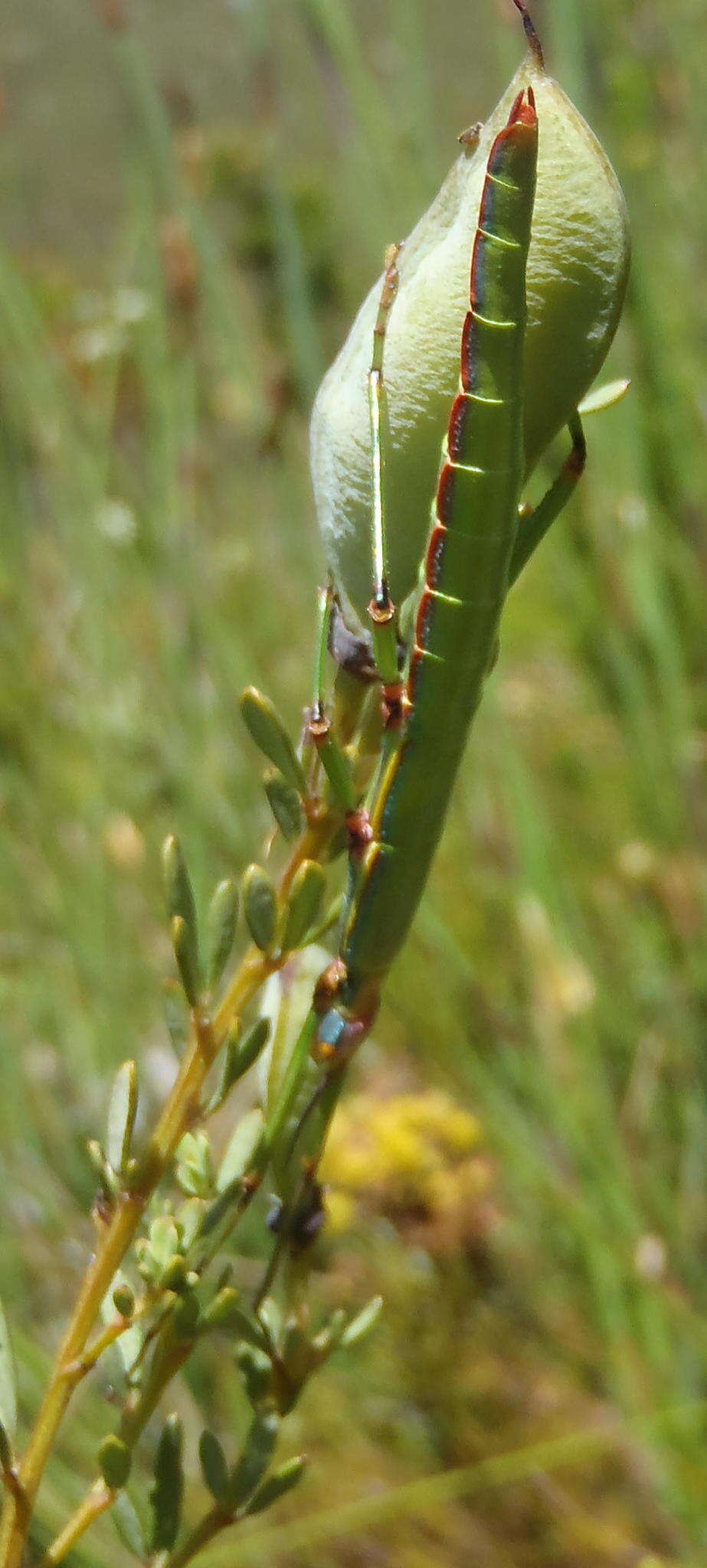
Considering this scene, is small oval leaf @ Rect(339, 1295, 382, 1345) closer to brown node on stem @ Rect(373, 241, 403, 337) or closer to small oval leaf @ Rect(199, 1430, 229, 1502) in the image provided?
small oval leaf @ Rect(199, 1430, 229, 1502)

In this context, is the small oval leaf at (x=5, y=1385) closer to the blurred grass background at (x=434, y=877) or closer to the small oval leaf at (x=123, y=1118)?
the small oval leaf at (x=123, y=1118)

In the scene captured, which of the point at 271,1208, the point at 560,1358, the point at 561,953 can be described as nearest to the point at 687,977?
the point at 561,953

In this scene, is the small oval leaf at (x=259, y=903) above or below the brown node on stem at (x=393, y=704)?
below

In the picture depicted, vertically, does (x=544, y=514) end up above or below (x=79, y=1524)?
above

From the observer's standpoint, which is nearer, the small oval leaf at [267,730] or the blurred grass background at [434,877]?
the small oval leaf at [267,730]

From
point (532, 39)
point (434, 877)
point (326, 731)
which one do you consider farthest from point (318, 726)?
point (434, 877)

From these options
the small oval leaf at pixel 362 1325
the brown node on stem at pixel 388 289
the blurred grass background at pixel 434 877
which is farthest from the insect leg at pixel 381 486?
the blurred grass background at pixel 434 877

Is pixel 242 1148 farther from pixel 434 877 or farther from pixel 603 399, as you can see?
pixel 434 877
